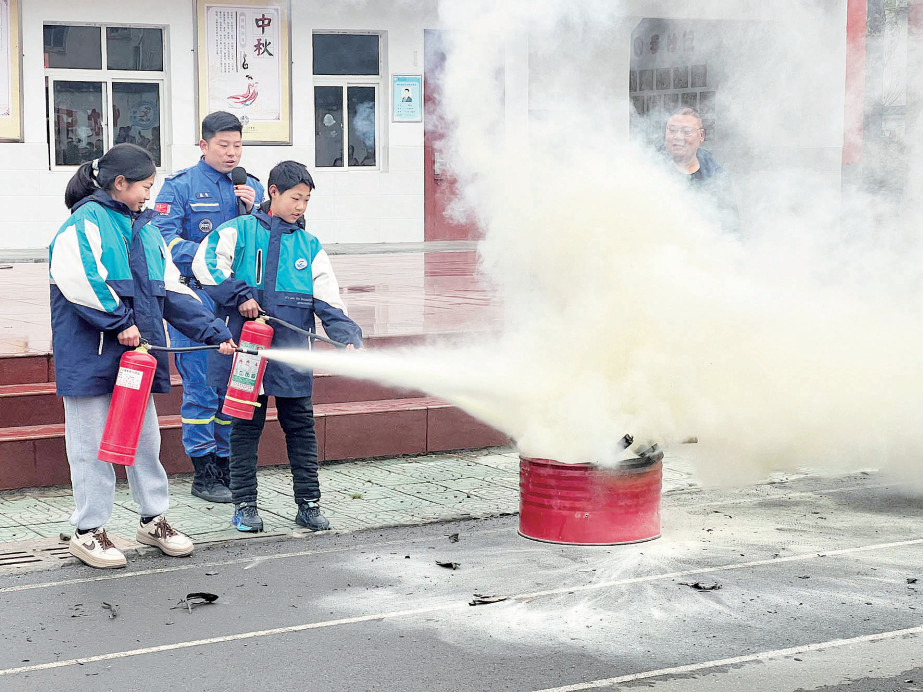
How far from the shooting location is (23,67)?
16391mm

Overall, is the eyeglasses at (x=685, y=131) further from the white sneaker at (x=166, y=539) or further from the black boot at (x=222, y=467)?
the white sneaker at (x=166, y=539)

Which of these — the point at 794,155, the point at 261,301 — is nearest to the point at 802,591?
the point at 261,301

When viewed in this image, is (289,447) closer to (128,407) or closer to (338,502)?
(338,502)

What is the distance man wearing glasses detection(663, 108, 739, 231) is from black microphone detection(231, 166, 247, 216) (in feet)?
7.89

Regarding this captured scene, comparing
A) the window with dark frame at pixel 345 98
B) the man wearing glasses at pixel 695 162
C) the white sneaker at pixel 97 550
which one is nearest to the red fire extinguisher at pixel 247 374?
the white sneaker at pixel 97 550

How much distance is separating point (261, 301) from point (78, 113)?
12.1 m

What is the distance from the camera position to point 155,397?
762 centimetres

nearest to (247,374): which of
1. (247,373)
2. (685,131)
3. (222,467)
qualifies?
(247,373)

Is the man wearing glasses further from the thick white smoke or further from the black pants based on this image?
the black pants

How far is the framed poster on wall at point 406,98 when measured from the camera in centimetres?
1806

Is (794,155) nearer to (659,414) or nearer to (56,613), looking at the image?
Result: (659,414)

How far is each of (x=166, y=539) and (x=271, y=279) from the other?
1.28 meters

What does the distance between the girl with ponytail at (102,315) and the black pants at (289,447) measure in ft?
1.53

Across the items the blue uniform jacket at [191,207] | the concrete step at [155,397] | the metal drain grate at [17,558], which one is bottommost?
the metal drain grate at [17,558]
